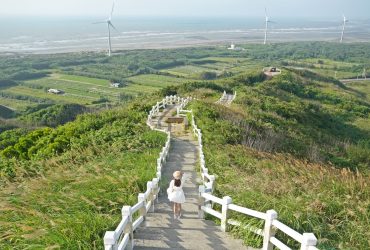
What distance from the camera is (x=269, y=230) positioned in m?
7.05

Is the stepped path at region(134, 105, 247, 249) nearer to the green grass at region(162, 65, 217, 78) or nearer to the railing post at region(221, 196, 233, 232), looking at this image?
the railing post at region(221, 196, 233, 232)

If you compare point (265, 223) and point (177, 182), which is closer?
point (265, 223)

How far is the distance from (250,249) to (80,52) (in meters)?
154

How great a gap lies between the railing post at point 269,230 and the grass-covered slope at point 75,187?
119 inches

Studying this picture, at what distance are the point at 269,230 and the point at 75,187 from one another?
5707mm

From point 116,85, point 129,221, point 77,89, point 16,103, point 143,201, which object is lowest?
point 16,103

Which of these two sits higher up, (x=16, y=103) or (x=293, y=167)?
(x=293, y=167)

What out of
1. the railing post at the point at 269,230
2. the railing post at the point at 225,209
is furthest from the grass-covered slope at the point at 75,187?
the railing post at the point at 269,230

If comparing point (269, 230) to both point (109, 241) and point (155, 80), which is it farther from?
point (155, 80)

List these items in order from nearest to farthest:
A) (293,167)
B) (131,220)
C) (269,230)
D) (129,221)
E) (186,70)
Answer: (269,230), (129,221), (131,220), (293,167), (186,70)

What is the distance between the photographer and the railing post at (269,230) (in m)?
7.00

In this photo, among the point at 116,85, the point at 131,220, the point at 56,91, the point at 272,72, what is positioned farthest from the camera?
the point at 116,85

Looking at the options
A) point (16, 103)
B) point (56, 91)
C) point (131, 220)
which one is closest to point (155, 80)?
point (56, 91)

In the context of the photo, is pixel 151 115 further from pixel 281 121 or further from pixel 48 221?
pixel 48 221
